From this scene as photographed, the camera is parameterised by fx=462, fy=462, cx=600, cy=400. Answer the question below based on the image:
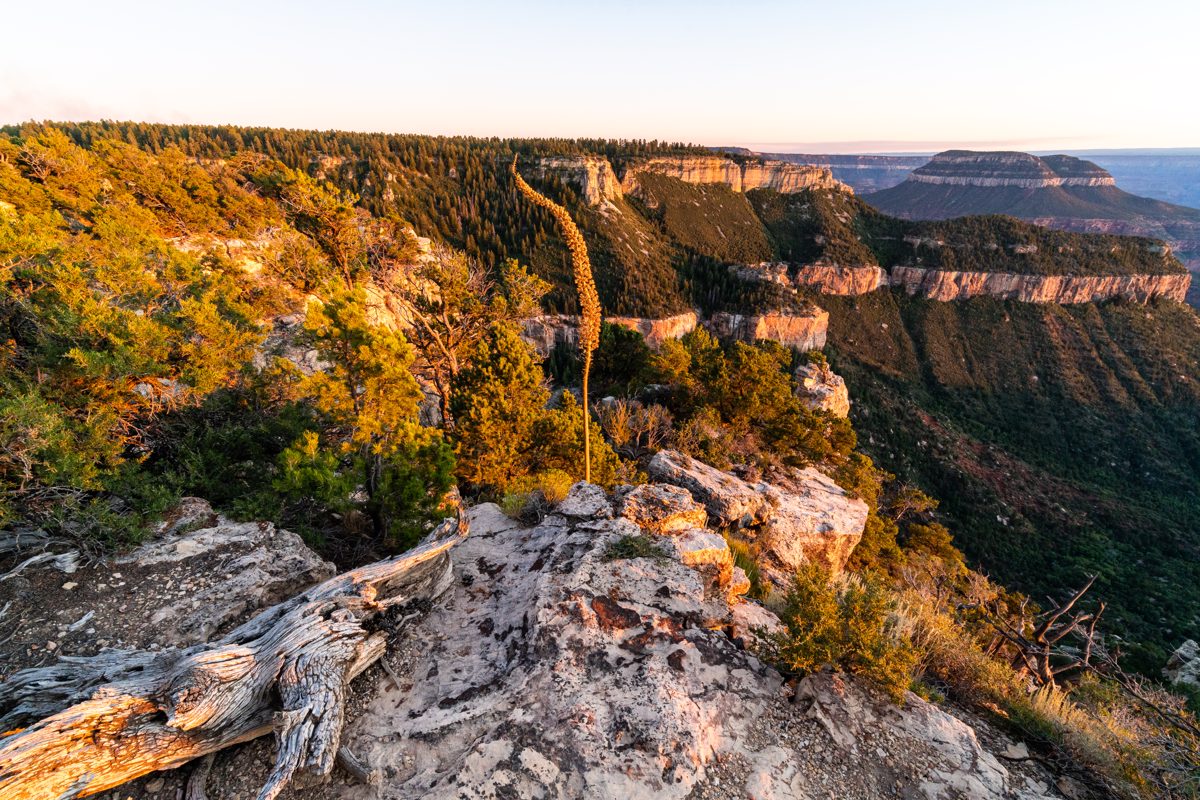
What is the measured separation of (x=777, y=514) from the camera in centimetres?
1513

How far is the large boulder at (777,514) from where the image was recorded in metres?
13.3

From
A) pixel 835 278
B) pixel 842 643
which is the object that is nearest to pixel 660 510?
pixel 842 643

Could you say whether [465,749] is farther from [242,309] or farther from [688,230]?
[688,230]

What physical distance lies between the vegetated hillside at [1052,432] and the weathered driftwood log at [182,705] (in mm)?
42637

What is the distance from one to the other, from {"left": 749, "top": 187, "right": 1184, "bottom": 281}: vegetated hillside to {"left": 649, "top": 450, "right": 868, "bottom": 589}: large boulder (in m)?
117

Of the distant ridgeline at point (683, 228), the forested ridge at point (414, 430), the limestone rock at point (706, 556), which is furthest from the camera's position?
the distant ridgeline at point (683, 228)

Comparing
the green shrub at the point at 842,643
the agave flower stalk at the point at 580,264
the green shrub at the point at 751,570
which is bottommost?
the green shrub at the point at 751,570

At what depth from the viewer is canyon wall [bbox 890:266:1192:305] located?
350ft

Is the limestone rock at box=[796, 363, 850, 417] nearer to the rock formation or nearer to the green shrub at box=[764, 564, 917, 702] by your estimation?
the green shrub at box=[764, 564, 917, 702]

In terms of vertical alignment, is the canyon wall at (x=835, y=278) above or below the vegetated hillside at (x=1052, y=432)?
above

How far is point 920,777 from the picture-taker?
509cm

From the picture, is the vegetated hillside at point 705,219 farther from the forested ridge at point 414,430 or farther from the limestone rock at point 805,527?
the limestone rock at point 805,527

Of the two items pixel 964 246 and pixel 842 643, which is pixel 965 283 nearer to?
pixel 964 246

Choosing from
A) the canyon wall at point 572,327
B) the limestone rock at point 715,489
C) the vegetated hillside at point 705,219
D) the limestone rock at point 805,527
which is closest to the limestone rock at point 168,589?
the limestone rock at point 715,489
